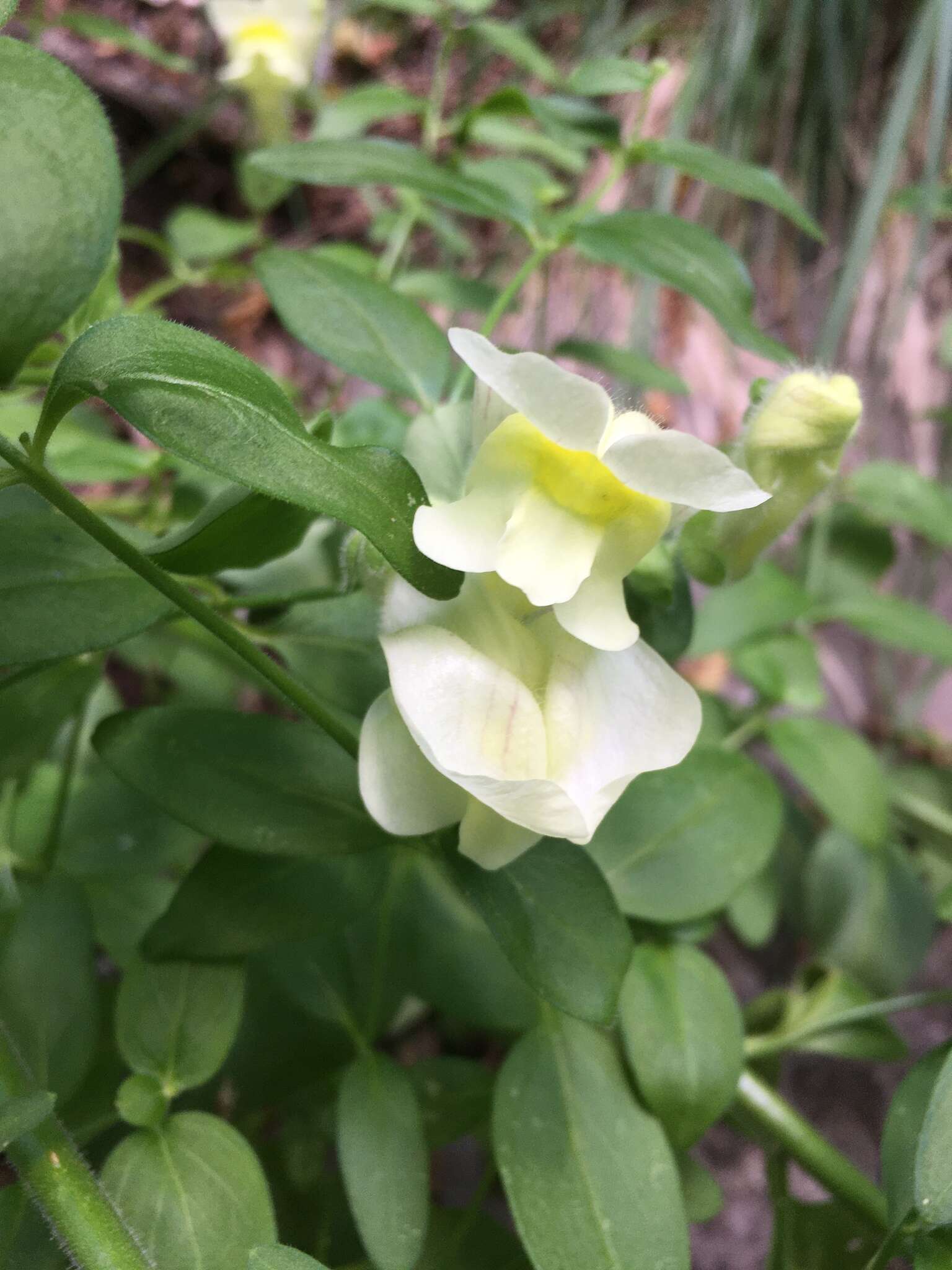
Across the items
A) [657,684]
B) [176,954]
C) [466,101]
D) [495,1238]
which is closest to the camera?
[657,684]

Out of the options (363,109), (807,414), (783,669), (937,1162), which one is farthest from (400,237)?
(937,1162)

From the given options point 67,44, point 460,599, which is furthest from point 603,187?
point 67,44

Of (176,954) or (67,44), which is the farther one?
(67,44)

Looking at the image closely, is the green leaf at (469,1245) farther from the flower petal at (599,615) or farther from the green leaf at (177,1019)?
the flower petal at (599,615)

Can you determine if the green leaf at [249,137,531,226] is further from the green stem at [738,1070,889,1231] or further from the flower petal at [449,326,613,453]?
the green stem at [738,1070,889,1231]

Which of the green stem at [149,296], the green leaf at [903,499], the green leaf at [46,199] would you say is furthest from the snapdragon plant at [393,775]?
the green leaf at [903,499]

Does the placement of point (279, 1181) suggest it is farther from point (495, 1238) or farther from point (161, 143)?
point (161, 143)
